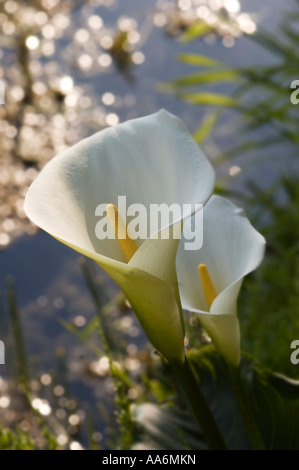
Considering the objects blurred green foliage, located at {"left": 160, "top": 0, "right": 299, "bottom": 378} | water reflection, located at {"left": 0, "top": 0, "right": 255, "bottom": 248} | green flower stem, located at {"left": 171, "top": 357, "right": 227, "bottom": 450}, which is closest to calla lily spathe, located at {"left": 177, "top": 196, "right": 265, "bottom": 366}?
green flower stem, located at {"left": 171, "top": 357, "right": 227, "bottom": 450}

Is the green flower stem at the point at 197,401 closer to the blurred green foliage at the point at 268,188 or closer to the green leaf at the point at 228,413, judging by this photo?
the green leaf at the point at 228,413

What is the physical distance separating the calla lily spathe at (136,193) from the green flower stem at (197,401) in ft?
0.04

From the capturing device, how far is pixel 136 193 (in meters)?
0.44

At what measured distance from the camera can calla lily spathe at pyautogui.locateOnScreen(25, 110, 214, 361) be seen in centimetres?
37

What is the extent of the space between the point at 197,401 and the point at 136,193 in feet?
0.52

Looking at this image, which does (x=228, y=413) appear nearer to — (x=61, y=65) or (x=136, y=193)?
(x=136, y=193)

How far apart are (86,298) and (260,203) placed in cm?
53

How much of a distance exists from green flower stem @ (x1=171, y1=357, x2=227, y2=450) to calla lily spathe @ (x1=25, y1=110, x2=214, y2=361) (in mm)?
14

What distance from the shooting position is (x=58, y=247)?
1.62 meters

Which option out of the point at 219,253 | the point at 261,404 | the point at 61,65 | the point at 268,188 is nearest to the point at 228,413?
the point at 261,404

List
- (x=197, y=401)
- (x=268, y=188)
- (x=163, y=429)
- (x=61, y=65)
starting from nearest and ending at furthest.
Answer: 1. (x=197, y=401)
2. (x=163, y=429)
3. (x=268, y=188)
4. (x=61, y=65)

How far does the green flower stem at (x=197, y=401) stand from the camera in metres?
0.40

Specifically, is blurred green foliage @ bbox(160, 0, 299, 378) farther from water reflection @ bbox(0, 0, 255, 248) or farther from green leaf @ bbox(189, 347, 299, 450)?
water reflection @ bbox(0, 0, 255, 248)
